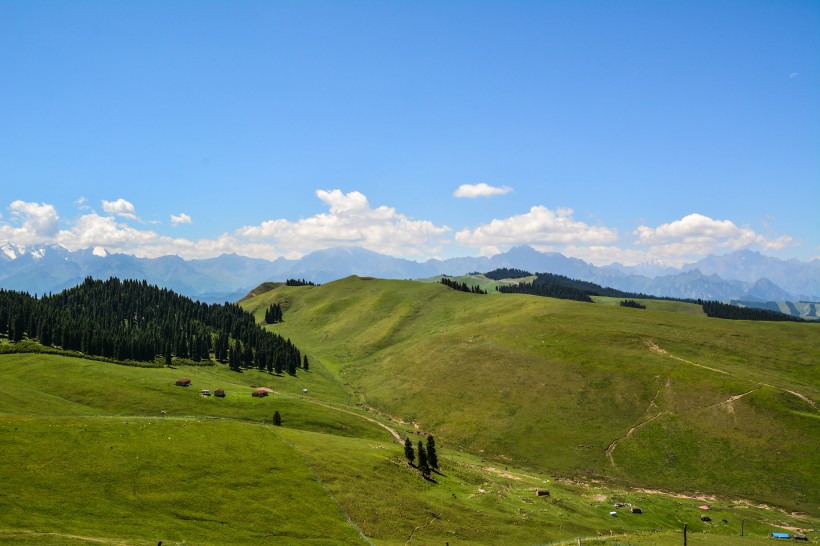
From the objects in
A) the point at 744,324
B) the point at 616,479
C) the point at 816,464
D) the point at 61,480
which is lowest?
the point at 616,479

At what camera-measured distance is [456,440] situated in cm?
11731

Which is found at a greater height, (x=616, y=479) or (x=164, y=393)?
(x=164, y=393)

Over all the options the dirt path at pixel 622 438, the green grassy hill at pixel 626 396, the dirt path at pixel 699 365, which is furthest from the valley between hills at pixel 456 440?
the dirt path at pixel 699 365

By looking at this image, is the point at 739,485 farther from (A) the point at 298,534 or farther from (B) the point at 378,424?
(A) the point at 298,534

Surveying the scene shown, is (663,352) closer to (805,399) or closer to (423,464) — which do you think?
(805,399)

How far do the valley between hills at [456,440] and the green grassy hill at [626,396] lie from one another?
0.55 meters

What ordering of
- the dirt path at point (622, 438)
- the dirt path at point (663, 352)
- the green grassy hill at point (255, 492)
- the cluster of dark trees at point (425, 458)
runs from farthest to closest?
the dirt path at point (663, 352), the dirt path at point (622, 438), the cluster of dark trees at point (425, 458), the green grassy hill at point (255, 492)

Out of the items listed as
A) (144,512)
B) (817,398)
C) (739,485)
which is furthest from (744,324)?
(144,512)

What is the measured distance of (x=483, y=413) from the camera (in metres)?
128

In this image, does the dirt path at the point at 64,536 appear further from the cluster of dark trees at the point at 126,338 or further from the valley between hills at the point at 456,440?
the cluster of dark trees at the point at 126,338

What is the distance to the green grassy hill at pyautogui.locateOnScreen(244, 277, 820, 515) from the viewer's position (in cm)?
9919

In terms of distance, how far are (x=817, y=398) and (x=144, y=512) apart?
140146 millimetres

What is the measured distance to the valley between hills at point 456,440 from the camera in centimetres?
4906

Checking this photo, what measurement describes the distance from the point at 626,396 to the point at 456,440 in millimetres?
46028
